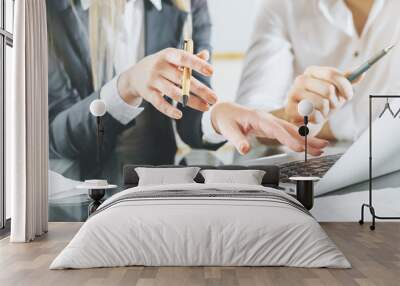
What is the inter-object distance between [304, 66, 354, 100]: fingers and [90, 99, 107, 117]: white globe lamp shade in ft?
8.96

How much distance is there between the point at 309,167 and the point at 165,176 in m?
2.01

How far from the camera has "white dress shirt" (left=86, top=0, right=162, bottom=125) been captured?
8102 millimetres

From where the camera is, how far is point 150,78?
813 centimetres

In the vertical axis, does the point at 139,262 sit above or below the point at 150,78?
below

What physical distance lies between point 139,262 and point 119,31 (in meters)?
4.06

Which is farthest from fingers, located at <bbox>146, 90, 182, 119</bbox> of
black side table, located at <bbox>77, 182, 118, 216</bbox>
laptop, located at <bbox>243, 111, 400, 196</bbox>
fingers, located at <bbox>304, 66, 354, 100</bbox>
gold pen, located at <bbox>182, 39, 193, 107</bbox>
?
fingers, located at <bbox>304, 66, 354, 100</bbox>

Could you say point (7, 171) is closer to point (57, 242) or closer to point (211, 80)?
point (57, 242)

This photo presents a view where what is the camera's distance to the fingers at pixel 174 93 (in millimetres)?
8062

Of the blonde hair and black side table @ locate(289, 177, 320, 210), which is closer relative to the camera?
black side table @ locate(289, 177, 320, 210)

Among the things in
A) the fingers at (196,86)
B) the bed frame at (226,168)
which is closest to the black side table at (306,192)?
the bed frame at (226,168)

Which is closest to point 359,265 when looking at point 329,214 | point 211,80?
point 329,214

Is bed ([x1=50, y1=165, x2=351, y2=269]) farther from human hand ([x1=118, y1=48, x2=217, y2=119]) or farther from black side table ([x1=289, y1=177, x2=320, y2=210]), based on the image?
human hand ([x1=118, y1=48, x2=217, y2=119])

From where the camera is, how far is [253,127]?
8094mm

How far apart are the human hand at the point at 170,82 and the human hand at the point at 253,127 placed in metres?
0.23
